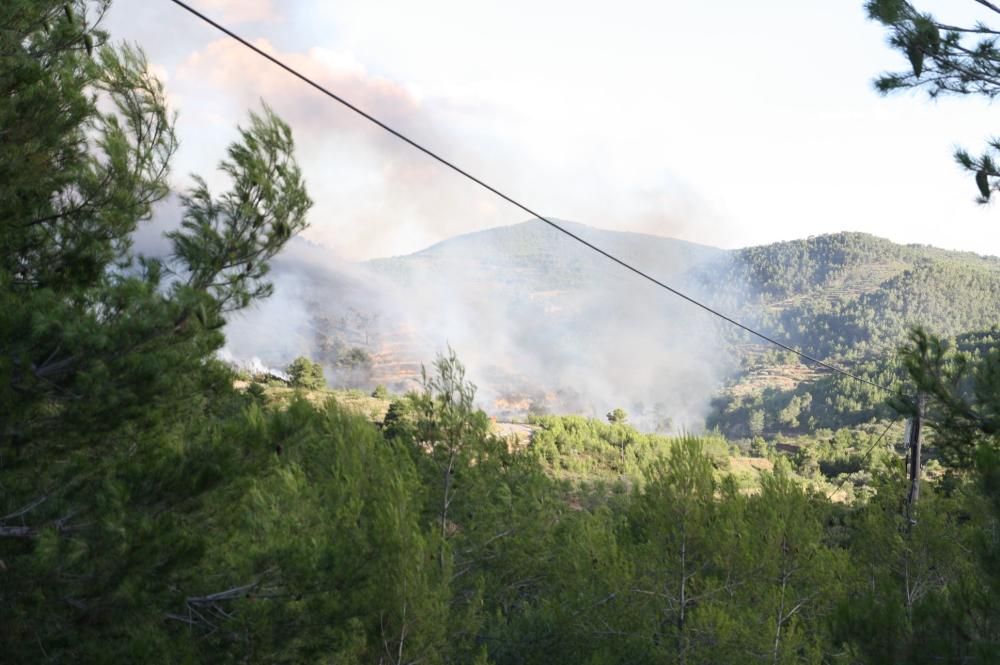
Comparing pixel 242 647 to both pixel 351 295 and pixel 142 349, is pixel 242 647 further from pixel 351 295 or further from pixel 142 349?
pixel 351 295

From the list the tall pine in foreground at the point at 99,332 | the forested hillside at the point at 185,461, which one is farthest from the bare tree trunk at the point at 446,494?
the tall pine in foreground at the point at 99,332

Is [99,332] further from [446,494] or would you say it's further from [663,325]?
[663,325]

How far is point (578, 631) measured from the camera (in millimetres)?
11477

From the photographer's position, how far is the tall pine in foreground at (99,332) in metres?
4.39

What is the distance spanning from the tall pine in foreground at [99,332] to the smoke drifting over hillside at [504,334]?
7233cm

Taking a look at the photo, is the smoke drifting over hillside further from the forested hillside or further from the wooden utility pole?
the forested hillside

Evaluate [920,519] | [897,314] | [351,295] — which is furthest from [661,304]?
[920,519]

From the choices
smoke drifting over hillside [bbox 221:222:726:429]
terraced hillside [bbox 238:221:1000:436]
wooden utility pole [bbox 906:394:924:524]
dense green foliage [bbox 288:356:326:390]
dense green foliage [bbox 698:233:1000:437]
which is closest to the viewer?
wooden utility pole [bbox 906:394:924:524]

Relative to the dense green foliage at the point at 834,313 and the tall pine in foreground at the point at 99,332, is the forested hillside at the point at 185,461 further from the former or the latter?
the dense green foliage at the point at 834,313

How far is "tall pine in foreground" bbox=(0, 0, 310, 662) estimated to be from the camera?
14.4 feet

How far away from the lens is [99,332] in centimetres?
425

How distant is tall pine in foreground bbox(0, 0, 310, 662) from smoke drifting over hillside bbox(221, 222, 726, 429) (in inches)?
2848

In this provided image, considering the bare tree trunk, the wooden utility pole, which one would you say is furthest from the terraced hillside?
the bare tree trunk

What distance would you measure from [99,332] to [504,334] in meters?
141
